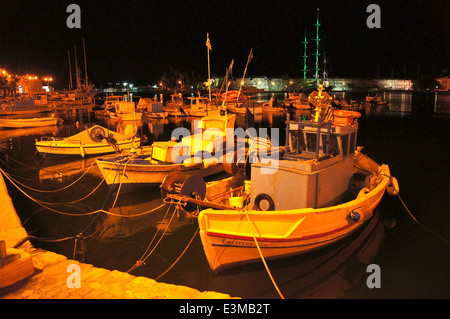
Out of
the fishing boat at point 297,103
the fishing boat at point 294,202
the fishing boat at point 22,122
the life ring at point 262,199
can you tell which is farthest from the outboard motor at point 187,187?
the fishing boat at point 297,103

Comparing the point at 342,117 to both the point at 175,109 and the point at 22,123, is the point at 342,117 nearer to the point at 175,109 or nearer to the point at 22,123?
the point at 22,123

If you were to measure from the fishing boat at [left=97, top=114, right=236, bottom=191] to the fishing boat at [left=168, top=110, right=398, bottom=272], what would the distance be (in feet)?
13.3

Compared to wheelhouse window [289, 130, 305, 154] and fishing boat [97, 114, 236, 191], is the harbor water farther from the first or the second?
wheelhouse window [289, 130, 305, 154]

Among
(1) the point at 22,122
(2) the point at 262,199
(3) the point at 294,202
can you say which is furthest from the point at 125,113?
(3) the point at 294,202

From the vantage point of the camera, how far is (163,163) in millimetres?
15078

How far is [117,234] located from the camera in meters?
11.0

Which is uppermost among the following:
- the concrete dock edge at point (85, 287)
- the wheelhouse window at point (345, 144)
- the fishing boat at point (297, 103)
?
the fishing boat at point (297, 103)

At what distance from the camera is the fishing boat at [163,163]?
14609 mm

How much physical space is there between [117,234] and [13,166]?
1400 cm

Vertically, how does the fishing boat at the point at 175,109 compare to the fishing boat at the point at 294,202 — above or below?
above

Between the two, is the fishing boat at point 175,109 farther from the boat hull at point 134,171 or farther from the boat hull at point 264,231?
the boat hull at point 264,231

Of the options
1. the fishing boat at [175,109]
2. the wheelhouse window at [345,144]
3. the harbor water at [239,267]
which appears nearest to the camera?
the harbor water at [239,267]

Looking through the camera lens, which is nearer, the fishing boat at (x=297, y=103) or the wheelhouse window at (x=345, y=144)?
the wheelhouse window at (x=345, y=144)
